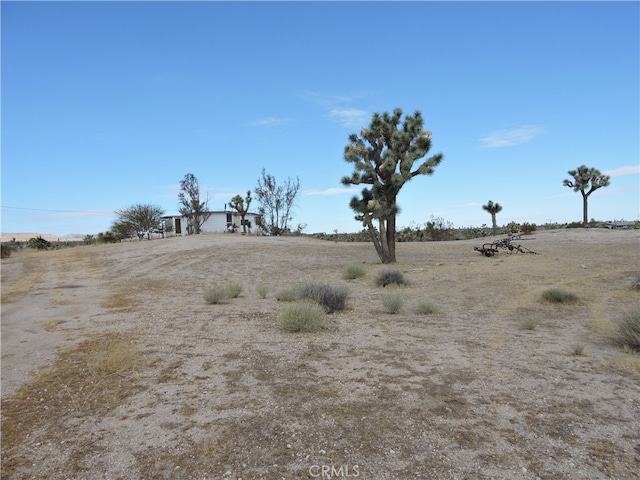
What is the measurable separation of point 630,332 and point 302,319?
5.52 metres

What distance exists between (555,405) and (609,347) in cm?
308

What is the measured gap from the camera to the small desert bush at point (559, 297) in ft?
35.4

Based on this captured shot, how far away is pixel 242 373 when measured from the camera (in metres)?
5.67

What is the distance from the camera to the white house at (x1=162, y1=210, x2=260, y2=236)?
57625 mm

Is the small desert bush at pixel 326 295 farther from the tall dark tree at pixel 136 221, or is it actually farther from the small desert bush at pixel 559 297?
the tall dark tree at pixel 136 221

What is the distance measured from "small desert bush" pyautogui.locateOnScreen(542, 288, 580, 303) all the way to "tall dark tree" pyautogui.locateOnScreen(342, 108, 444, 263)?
31.9ft

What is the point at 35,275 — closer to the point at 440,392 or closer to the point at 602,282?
the point at 440,392

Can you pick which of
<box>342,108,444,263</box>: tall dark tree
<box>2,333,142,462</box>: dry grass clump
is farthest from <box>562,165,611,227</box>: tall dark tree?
<box>2,333,142,462</box>: dry grass clump

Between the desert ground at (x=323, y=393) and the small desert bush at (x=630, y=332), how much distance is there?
22cm

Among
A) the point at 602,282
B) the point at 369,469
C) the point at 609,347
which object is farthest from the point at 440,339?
the point at 602,282

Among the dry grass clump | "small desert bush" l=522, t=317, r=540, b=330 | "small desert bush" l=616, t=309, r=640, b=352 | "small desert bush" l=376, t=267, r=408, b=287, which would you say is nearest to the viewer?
the dry grass clump

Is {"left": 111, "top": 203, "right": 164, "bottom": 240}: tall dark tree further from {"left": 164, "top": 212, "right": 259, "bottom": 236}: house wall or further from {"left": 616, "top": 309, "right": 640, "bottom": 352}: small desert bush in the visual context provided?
{"left": 616, "top": 309, "right": 640, "bottom": 352}: small desert bush

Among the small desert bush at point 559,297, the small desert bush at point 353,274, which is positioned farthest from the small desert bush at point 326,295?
the small desert bush at point 353,274

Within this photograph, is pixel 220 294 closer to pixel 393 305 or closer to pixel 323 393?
pixel 393 305
